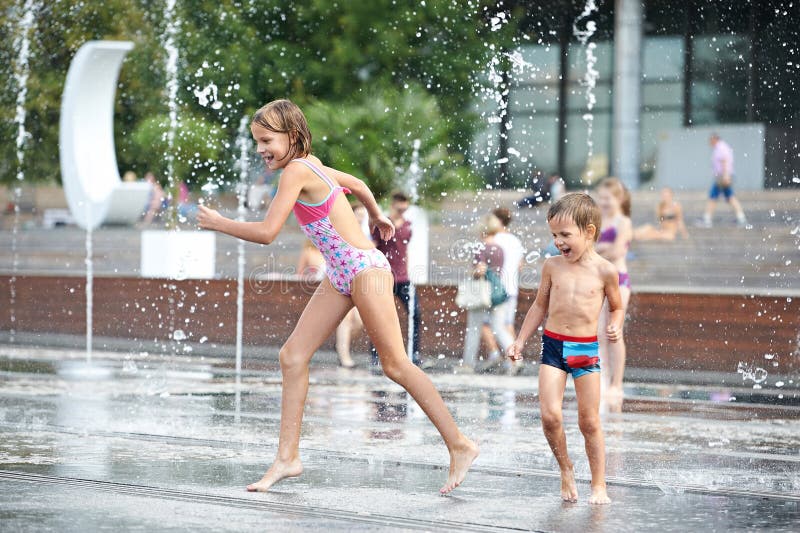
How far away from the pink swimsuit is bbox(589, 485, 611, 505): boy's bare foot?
1245mm

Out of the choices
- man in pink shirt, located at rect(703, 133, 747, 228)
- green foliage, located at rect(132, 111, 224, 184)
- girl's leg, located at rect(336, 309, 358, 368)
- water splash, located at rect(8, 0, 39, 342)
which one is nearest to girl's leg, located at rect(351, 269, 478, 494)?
girl's leg, located at rect(336, 309, 358, 368)

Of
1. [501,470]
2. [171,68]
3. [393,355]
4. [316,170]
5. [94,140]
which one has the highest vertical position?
[171,68]

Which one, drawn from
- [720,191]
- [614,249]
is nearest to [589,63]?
[720,191]

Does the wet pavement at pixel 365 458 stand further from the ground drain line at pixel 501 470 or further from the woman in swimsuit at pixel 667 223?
the woman in swimsuit at pixel 667 223

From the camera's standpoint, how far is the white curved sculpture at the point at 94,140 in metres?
20.8

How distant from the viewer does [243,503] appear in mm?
5332

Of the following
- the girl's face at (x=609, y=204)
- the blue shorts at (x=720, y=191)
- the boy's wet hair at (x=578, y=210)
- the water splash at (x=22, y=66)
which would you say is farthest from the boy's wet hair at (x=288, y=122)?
the blue shorts at (x=720, y=191)

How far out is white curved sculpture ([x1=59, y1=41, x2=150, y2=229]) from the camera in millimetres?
20812

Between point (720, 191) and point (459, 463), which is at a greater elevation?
point (720, 191)

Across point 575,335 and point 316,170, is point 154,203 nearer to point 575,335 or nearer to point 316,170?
point 316,170

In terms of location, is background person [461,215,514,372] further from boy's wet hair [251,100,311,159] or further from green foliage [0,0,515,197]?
green foliage [0,0,515,197]

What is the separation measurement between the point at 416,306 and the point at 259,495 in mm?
8084

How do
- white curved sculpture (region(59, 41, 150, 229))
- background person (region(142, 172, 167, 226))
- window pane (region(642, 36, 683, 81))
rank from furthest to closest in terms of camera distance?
window pane (region(642, 36, 683, 81))
background person (region(142, 172, 167, 226))
white curved sculpture (region(59, 41, 150, 229))

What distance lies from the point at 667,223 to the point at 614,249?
14226mm
